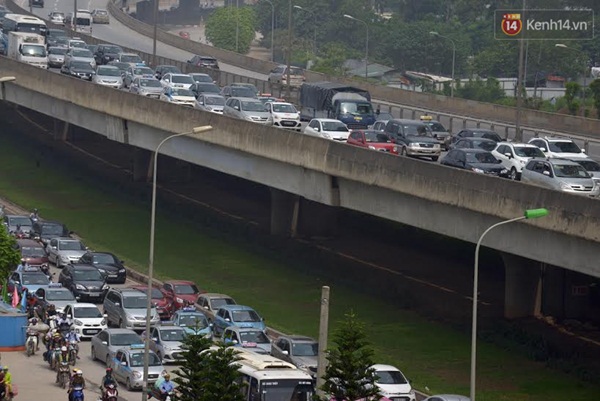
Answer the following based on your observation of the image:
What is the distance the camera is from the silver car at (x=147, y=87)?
245 ft

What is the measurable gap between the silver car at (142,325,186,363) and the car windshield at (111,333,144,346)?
2.15 feet

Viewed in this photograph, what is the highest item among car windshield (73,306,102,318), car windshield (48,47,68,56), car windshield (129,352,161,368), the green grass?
car windshield (48,47,68,56)

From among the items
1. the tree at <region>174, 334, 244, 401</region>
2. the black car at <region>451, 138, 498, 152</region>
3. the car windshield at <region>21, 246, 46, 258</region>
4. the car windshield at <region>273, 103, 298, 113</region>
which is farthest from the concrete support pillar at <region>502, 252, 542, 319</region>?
the car windshield at <region>273, 103, 298, 113</region>

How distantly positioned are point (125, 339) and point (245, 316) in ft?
17.5

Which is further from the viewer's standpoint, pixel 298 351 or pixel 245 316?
pixel 245 316

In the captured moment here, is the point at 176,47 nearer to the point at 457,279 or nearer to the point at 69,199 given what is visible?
the point at 69,199

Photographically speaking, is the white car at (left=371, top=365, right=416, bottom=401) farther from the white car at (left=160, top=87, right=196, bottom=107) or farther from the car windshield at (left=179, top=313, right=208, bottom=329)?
the white car at (left=160, top=87, right=196, bottom=107)

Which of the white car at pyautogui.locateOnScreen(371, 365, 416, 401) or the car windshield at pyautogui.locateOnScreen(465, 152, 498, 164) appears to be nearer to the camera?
the white car at pyautogui.locateOnScreen(371, 365, 416, 401)

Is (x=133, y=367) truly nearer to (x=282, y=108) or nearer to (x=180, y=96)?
(x=282, y=108)

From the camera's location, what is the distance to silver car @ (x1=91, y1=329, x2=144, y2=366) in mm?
42750

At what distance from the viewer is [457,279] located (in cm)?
5638

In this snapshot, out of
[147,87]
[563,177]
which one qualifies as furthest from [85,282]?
[147,87]

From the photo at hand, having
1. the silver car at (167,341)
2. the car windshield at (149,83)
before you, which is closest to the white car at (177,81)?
the car windshield at (149,83)

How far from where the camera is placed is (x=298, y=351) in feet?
137
